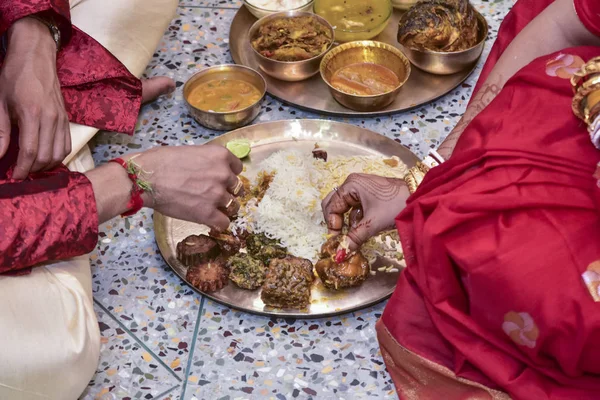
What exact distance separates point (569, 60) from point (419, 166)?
58cm

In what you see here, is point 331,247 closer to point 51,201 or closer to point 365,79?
point 51,201

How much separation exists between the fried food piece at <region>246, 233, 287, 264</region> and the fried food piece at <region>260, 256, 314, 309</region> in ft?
0.31

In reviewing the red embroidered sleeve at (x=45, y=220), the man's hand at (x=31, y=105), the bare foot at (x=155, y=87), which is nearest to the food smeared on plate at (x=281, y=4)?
the bare foot at (x=155, y=87)

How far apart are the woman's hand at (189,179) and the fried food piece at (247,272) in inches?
7.0

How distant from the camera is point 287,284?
2.21m

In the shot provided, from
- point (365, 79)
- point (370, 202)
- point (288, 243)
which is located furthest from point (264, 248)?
point (365, 79)

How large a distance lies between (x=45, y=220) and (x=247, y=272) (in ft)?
2.36

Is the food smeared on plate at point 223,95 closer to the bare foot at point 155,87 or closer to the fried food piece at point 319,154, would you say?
the bare foot at point 155,87

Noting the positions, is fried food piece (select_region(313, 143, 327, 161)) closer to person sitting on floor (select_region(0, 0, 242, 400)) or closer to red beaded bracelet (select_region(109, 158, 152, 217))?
person sitting on floor (select_region(0, 0, 242, 400))

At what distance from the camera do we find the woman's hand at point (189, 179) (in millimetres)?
2168

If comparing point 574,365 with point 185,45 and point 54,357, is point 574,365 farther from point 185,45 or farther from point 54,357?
point 185,45

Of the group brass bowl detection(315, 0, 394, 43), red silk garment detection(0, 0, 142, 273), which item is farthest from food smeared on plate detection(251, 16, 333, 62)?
red silk garment detection(0, 0, 142, 273)

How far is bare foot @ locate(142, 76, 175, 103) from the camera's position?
3078 millimetres

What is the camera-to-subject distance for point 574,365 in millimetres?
1497
